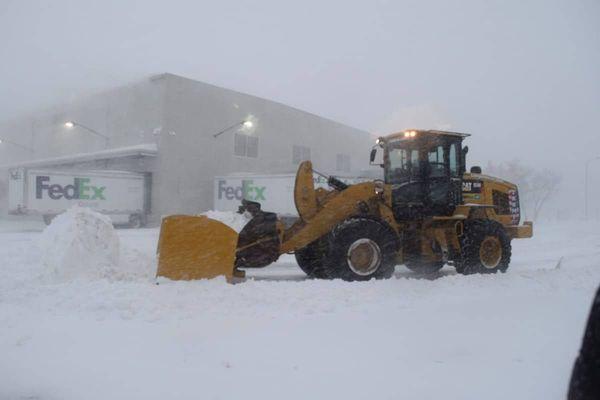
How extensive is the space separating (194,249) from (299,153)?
25.3m

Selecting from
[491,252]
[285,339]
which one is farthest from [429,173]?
[285,339]

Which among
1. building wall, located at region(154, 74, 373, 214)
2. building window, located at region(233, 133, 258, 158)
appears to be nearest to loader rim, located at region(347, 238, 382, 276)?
building wall, located at region(154, 74, 373, 214)

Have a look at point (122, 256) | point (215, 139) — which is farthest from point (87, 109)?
point (122, 256)

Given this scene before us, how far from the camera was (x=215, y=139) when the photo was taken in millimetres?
26016

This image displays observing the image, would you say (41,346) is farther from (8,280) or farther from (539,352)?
(539,352)

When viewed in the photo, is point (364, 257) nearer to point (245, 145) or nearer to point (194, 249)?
point (194, 249)

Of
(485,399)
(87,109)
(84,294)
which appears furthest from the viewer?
(87,109)

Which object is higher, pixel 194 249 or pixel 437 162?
pixel 437 162

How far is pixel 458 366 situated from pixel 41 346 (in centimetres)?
346

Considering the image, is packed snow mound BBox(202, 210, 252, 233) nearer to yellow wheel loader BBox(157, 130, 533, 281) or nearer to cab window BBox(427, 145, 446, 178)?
yellow wheel loader BBox(157, 130, 533, 281)

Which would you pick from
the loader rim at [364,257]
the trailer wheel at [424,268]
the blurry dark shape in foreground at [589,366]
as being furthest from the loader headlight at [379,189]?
the blurry dark shape in foreground at [589,366]

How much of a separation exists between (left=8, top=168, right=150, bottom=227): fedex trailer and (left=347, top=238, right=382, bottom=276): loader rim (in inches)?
697

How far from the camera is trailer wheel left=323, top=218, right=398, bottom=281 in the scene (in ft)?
23.6

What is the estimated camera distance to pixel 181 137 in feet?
80.2
